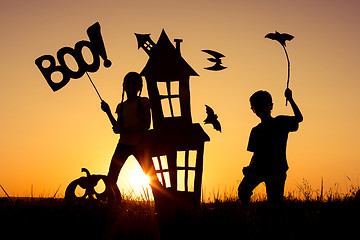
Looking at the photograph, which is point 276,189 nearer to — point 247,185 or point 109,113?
point 247,185

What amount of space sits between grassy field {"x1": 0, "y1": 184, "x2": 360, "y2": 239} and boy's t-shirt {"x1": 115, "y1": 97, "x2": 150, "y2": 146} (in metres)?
1.12

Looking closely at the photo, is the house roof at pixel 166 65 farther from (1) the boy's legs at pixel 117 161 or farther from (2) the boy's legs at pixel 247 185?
(2) the boy's legs at pixel 247 185

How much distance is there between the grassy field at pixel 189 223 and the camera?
404 centimetres

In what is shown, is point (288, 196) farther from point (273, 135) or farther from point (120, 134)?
point (120, 134)

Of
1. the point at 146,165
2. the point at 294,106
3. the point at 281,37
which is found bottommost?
the point at 146,165

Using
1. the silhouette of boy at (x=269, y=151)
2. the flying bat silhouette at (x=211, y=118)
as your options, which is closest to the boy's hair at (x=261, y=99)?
the silhouette of boy at (x=269, y=151)

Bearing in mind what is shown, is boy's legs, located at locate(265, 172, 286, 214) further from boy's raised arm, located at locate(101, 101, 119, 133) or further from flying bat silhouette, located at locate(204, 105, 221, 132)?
boy's raised arm, located at locate(101, 101, 119, 133)

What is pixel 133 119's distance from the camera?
652 cm

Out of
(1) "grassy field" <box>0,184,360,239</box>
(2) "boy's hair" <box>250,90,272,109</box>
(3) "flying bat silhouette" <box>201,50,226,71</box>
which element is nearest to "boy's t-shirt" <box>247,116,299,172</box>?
(2) "boy's hair" <box>250,90,272,109</box>

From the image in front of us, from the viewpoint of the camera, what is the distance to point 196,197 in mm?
6137

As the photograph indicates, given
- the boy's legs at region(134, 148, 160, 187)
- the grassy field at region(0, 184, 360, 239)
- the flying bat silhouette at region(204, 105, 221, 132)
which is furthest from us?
the flying bat silhouette at region(204, 105, 221, 132)

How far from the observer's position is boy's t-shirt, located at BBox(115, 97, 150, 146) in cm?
649

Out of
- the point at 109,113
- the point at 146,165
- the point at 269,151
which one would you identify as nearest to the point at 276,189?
the point at 269,151

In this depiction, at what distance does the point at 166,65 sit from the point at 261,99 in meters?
1.67
